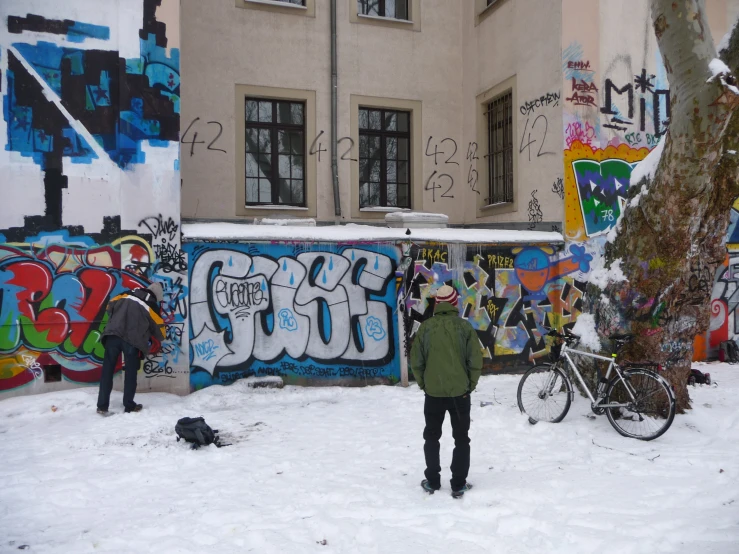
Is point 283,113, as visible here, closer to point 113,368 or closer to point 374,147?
point 374,147

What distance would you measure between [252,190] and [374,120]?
285 cm

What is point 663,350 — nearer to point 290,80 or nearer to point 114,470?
point 114,470

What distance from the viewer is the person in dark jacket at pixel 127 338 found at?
7.56 m

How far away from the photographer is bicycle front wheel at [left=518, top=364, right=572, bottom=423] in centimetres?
685

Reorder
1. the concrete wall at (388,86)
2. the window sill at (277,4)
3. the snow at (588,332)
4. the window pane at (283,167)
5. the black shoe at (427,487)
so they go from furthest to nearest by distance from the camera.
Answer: the window pane at (283,167) < the window sill at (277,4) < the concrete wall at (388,86) < the snow at (588,332) < the black shoe at (427,487)

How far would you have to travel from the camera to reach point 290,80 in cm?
1192

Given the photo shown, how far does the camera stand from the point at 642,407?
21.1 feet

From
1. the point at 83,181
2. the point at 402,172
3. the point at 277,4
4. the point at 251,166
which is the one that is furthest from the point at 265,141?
the point at 83,181

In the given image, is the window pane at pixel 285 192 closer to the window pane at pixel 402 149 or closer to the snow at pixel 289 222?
the snow at pixel 289 222

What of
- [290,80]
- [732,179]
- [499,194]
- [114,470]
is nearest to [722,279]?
[499,194]

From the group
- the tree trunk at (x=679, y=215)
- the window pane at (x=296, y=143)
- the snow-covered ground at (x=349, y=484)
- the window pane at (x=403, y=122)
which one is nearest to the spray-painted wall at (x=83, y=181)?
the snow-covered ground at (x=349, y=484)

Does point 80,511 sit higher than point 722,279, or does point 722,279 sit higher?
point 722,279

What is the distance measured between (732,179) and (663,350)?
202cm

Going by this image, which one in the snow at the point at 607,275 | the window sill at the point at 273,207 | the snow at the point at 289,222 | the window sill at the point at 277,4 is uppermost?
the window sill at the point at 277,4
